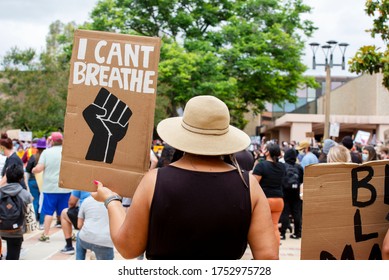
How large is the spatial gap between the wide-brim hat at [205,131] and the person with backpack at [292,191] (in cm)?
848

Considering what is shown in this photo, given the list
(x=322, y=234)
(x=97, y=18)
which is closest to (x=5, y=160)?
(x=322, y=234)

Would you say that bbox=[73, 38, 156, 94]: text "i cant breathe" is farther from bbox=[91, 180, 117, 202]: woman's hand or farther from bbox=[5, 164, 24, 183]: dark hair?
bbox=[5, 164, 24, 183]: dark hair

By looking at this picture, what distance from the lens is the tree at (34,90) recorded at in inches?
1529

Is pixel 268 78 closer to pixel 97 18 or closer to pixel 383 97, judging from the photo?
pixel 383 97

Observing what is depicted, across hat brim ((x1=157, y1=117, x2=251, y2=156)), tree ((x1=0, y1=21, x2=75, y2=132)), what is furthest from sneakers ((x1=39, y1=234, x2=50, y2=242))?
tree ((x1=0, y1=21, x2=75, y2=132))

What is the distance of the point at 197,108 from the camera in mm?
2832

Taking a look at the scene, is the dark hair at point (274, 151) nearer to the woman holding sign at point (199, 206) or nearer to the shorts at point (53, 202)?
the shorts at point (53, 202)

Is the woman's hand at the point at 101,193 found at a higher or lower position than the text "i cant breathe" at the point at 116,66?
lower

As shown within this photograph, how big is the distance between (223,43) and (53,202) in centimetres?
2573

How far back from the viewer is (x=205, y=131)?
282 cm

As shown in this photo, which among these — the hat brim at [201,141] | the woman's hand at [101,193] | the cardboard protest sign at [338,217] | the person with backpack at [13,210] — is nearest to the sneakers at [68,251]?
the person with backpack at [13,210]

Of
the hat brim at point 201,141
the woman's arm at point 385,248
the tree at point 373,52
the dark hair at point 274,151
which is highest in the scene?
the tree at point 373,52

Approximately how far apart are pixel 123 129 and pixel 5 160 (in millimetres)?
6160

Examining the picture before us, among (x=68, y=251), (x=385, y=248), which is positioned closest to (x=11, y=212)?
(x=68, y=251)
